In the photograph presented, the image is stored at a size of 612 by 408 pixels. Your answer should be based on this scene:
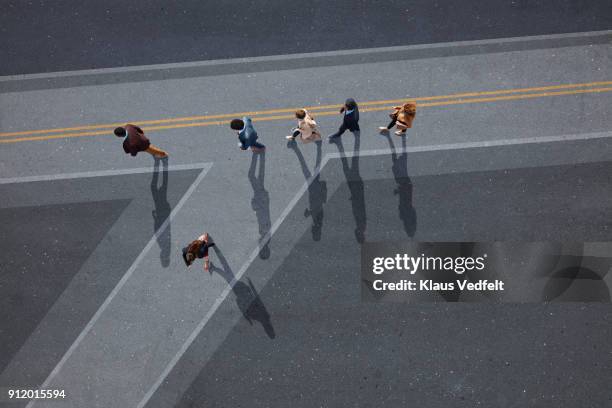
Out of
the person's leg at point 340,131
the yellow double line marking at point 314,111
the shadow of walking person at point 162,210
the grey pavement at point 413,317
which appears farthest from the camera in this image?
the yellow double line marking at point 314,111

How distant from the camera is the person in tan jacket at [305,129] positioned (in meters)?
8.18

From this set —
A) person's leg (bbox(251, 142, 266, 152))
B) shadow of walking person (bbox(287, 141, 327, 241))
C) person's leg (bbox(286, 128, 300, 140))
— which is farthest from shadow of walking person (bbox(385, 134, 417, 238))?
person's leg (bbox(251, 142, 266, 152))

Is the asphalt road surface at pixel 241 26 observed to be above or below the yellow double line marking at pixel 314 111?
above

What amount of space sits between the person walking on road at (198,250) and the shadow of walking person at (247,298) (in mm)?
229

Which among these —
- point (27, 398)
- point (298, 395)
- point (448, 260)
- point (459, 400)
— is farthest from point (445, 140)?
point (27, 398)

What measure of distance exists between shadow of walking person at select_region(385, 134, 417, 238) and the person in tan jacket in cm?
169

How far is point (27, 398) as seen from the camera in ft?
28.7

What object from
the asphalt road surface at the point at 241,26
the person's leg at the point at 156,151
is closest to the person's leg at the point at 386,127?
the asphalt road surface at the point at 241,26

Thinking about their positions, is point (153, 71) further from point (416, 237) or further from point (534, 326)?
point (534, 326)

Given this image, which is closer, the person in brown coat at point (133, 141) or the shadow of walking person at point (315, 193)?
the person in brown coat at point (133, 141)

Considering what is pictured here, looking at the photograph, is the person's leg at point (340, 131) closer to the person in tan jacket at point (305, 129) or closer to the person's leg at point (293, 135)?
the person in tan jacket at point (305, 129)

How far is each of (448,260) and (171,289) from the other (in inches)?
223

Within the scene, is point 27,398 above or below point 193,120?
below

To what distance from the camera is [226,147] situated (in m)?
9.11
